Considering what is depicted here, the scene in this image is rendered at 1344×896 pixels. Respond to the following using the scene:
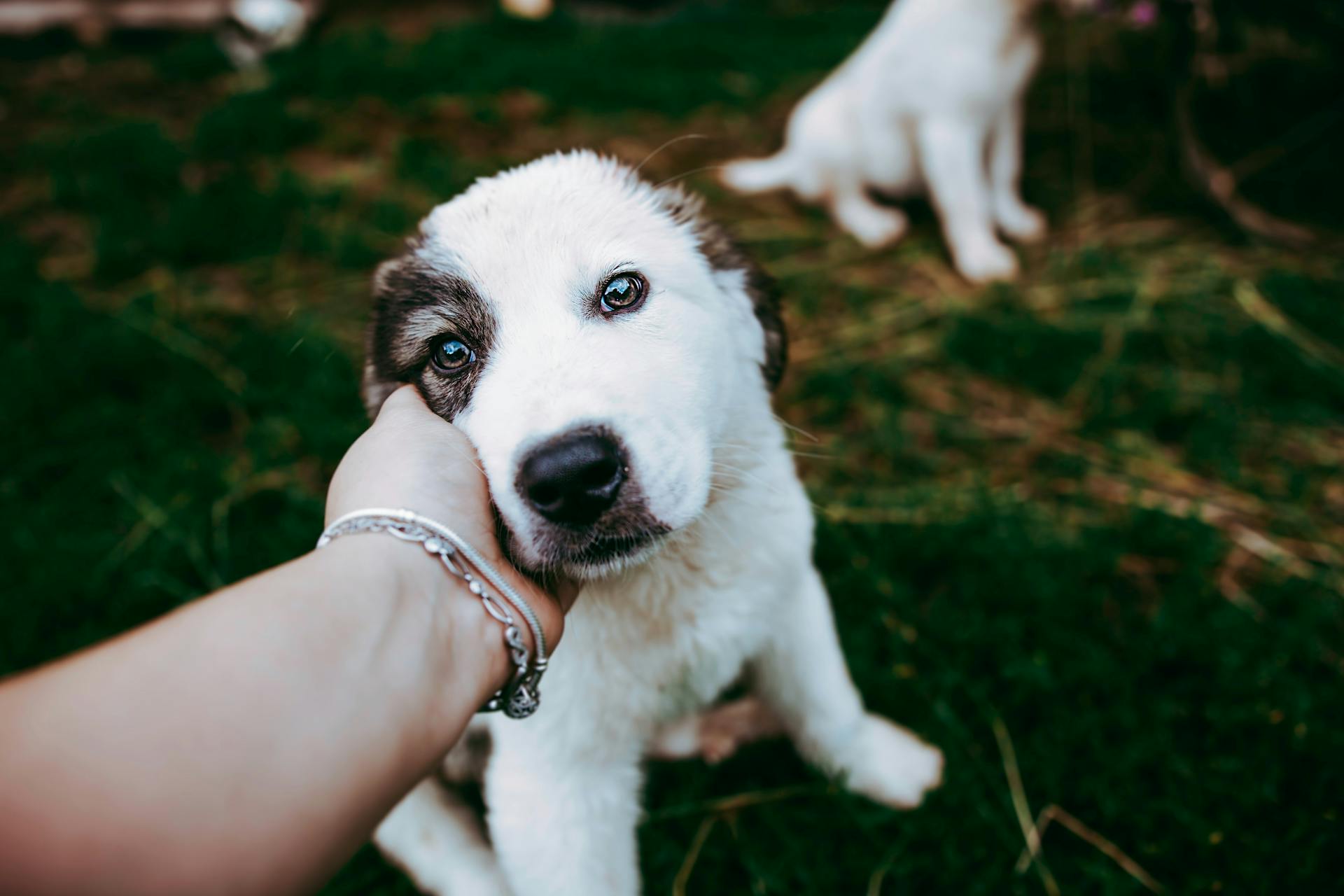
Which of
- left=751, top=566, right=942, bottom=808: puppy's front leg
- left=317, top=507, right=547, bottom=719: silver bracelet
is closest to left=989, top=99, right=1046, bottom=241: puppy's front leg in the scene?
left=751, top=566, right=942, bottom=808: puppy's front leg

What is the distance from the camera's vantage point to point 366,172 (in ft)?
14.7

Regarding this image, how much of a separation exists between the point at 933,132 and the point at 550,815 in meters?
3.42

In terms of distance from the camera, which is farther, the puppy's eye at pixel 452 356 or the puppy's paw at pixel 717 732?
the puppy's paw at pixel 717 732

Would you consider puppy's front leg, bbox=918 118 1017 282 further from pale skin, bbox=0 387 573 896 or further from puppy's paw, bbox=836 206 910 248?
pale skin, bbox=0 387 573 896

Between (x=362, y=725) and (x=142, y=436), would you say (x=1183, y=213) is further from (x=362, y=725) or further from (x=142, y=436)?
(x=142, y=436)

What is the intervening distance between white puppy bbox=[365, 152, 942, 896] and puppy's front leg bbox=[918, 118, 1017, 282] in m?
2.39

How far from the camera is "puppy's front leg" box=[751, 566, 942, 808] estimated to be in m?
1.77

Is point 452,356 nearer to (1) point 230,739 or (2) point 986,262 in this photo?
(1) point 230,739

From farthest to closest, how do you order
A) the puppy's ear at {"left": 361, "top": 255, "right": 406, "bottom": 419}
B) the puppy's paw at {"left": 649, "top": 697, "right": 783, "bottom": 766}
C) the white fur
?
the white fur → the puppy's paw at {"left": 649, "top": 697, "right": 783, "bottom": 766} → the puppy's ear at {"left": 361, "top": 255, "right": 406, "bottom": 419}

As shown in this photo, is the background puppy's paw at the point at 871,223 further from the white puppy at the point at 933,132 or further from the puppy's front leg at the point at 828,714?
the puppy's front leg at the point at 828,714

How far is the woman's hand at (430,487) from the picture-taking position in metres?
1.15

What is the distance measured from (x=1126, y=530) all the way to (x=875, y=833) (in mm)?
1278

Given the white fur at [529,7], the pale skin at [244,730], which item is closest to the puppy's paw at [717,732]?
the pale skin at [244,730]

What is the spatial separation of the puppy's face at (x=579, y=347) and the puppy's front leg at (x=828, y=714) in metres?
0.53
